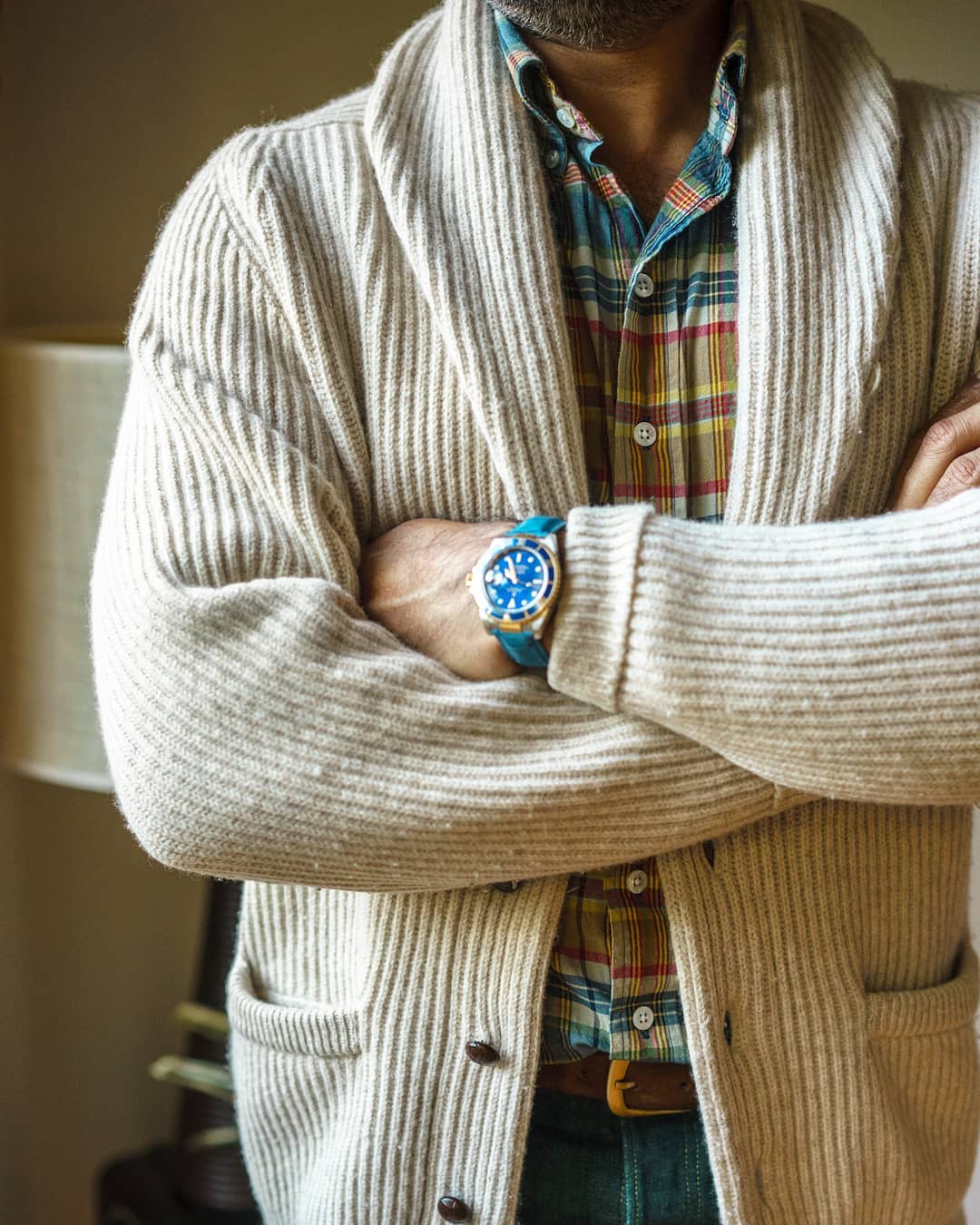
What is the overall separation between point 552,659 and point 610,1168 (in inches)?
20.2

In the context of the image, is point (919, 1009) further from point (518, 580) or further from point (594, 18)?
point (594, 18)

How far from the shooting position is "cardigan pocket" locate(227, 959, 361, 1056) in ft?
3.54

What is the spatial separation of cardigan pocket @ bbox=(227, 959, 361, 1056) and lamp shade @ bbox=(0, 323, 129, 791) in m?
0.45

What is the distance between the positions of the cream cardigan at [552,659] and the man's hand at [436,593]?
1.0 inches

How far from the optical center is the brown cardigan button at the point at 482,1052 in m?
1.03

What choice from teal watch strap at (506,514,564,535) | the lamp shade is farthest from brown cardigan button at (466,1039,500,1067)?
the lamp shade

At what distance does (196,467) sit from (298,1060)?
A: 0.56 m

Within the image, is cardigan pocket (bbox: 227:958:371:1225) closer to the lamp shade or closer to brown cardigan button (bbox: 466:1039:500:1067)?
brown cardigan button (bbox: 466:1039:500:1067)

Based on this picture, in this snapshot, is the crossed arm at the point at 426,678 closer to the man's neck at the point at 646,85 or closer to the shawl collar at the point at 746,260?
the shawl collar at the point at 746,260

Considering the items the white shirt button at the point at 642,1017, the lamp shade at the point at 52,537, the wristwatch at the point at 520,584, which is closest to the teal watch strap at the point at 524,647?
the wristwatch at the point at 520,584

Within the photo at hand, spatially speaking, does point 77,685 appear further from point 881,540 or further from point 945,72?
point 945,72

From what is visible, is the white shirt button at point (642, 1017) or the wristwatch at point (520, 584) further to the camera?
the white shirt button at point (642, 1017)

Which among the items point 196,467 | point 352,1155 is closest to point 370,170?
point 196,467

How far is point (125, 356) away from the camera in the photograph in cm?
144
